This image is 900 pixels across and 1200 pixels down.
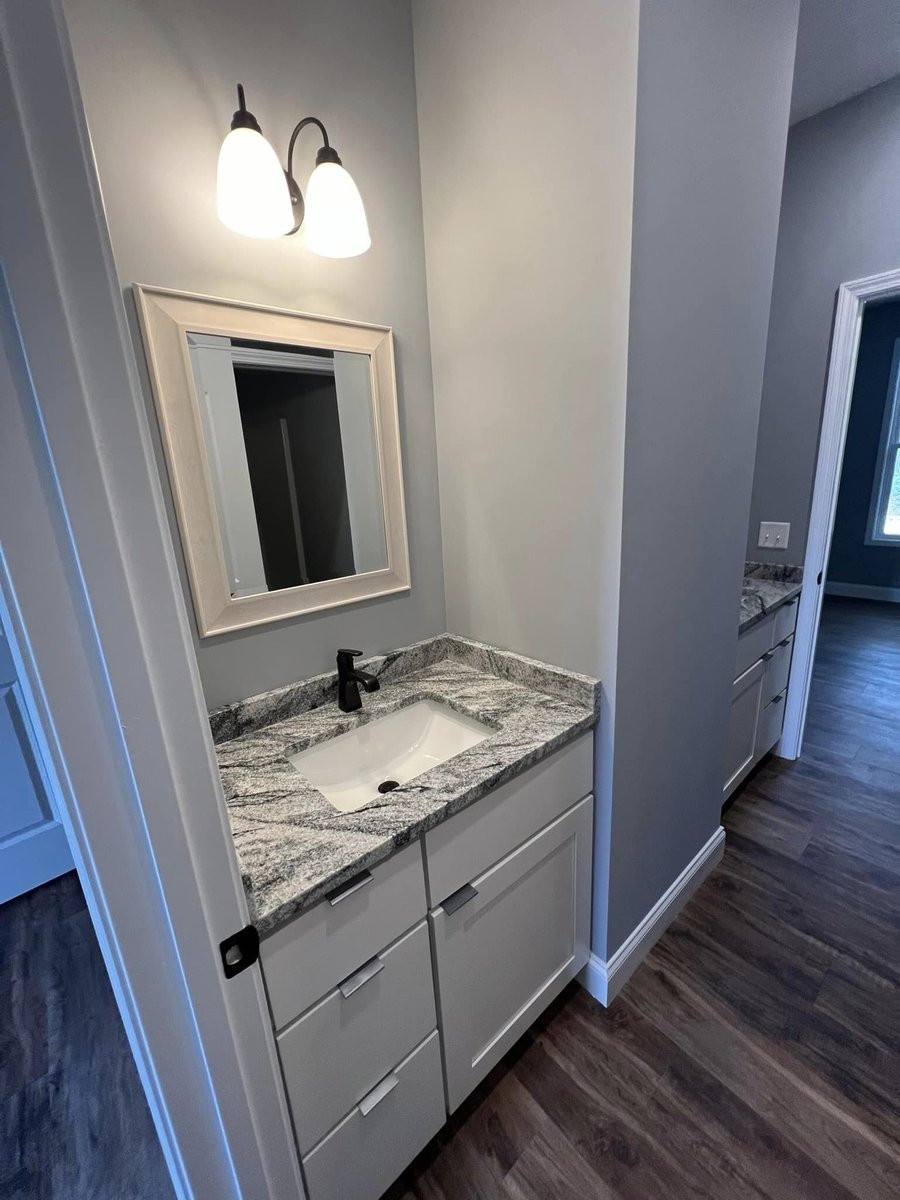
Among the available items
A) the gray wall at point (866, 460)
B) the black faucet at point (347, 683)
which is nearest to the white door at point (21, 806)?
the black faucet at point (347, 683)

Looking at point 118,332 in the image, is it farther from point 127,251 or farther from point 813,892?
point 813,892

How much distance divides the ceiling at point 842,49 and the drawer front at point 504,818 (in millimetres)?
2245

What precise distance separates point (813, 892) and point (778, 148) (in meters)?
2.22

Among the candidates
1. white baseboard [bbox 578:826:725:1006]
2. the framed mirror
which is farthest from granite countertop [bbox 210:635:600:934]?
white baseboard [bbox 578:826:725:1006]

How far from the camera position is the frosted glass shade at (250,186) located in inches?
36.2

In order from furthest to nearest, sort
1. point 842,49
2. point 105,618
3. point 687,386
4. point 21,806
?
point 21,806 → point 842,49 → point 687,386 → point 105,618

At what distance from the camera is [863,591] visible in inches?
193

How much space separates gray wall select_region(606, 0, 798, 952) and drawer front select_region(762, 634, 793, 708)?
682 mm

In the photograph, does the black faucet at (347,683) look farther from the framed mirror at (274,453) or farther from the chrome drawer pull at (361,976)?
the chrome drawer pull at (361,976)

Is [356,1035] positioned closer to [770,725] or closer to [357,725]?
[357,725]

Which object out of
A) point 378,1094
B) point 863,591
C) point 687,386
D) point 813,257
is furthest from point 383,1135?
point 863,591

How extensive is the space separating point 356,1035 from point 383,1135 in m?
0.28

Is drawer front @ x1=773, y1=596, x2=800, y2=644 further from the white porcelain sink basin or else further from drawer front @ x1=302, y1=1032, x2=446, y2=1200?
drawer front @ x1=302, y1=1032, x2=446, y2=1200

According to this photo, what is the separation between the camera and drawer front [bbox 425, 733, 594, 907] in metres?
0.94
